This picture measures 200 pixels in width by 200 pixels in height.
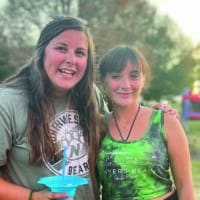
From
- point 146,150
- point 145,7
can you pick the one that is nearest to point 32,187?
point 146,150

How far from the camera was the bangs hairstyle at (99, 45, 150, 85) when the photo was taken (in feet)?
9.50

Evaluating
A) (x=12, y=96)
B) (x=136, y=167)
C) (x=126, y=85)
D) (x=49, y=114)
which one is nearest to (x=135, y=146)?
(x=136, y=167)

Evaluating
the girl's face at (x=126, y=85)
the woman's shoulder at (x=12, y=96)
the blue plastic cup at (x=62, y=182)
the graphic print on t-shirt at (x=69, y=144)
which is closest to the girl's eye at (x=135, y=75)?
the girl's face at (x=126, y=85)

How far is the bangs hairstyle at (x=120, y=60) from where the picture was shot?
289 centimetres

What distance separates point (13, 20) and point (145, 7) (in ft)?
23.0

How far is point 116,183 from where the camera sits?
2744 millimetres

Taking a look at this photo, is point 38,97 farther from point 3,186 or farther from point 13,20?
point 13,20

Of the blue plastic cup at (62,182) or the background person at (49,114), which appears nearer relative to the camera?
the blue plastic cup at (62,182)

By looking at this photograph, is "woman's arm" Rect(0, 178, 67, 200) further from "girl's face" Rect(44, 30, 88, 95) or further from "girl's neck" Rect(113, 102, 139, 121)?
"girl's neck" Rect(113, 102, 139, 121)

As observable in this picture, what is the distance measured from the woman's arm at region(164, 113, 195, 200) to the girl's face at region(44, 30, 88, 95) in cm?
60

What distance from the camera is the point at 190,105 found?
24984 mm

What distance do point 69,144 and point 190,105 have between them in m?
A: 22.9

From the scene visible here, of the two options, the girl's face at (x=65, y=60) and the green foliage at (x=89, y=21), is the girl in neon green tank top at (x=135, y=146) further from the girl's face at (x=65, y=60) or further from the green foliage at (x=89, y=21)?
the green foliage at (x=89, y=21)

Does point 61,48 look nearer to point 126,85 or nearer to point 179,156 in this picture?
point 126,85
